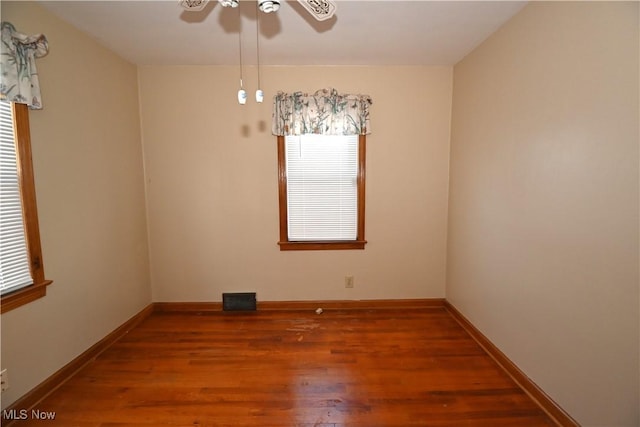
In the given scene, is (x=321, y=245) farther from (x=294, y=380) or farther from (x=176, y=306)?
(x=176, y=306)

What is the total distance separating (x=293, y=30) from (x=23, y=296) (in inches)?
94.6

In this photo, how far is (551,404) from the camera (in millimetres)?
1629

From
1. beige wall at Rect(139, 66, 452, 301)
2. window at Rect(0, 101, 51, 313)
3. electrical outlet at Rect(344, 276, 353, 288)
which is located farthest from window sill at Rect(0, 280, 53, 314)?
electrical outlet at Rect(344, 276, 353, 288)

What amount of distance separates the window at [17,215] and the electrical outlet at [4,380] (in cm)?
33

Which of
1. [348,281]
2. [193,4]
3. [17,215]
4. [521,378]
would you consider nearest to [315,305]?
[348,281]

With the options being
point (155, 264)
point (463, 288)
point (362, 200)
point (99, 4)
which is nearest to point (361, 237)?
point (362, 200)

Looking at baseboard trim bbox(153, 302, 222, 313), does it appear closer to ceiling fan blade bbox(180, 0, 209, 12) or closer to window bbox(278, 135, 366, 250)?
window bbox(278, 135, 366, 250)

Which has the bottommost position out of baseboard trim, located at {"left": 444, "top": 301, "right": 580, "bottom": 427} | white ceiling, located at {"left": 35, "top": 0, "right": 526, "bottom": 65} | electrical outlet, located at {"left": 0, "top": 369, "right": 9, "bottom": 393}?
baseboard trim, located at {"left": 444, "top": 301, "right": 580, "bottom": 427}

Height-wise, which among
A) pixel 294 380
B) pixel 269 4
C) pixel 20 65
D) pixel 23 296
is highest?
pixel 269 4

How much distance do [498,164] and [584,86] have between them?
73 cm

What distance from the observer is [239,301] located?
9.64 feet

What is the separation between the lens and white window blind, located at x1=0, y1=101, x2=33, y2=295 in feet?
5.07

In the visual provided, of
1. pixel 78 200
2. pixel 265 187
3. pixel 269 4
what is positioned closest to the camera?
pixel 269 4

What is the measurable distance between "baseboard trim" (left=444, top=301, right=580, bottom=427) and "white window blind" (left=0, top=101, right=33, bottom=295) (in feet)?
10.3
